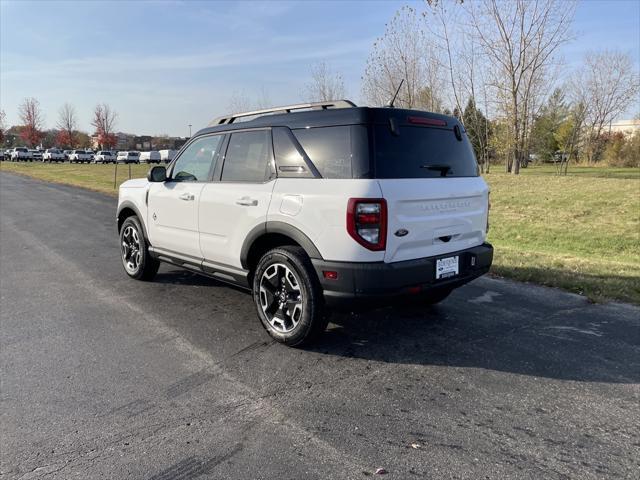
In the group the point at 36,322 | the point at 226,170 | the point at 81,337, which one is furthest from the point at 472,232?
the point at 36,322

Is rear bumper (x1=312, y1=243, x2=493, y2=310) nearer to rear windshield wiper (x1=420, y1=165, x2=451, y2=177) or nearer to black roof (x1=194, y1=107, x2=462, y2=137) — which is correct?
rear windshield wiper (x1=420, y1=165, x2=451, y2=177)

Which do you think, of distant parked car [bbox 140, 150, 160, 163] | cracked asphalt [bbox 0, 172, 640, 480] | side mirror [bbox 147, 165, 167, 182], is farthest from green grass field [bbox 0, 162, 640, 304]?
distant parked car [bbox 140, 150, 160, 163]

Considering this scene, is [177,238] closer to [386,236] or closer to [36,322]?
[36,322]

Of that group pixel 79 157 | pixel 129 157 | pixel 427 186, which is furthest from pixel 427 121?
pixel 79 157

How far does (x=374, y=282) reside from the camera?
3.48 meters

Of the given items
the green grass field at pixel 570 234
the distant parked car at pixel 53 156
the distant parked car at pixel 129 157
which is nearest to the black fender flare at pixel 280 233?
the green grass field at pixel 570 234

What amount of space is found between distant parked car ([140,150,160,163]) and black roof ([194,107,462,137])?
64813 mm

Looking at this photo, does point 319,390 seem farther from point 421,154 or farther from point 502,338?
point 421,154

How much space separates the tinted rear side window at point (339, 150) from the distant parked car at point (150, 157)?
65595 millimetres

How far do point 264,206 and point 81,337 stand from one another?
205cm

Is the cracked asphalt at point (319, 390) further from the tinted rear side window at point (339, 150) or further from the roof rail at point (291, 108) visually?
the roof rail at point (291, 108)

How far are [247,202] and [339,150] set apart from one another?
42.3 inches

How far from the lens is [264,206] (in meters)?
4.12

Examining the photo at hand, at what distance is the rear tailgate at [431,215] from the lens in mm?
3518
